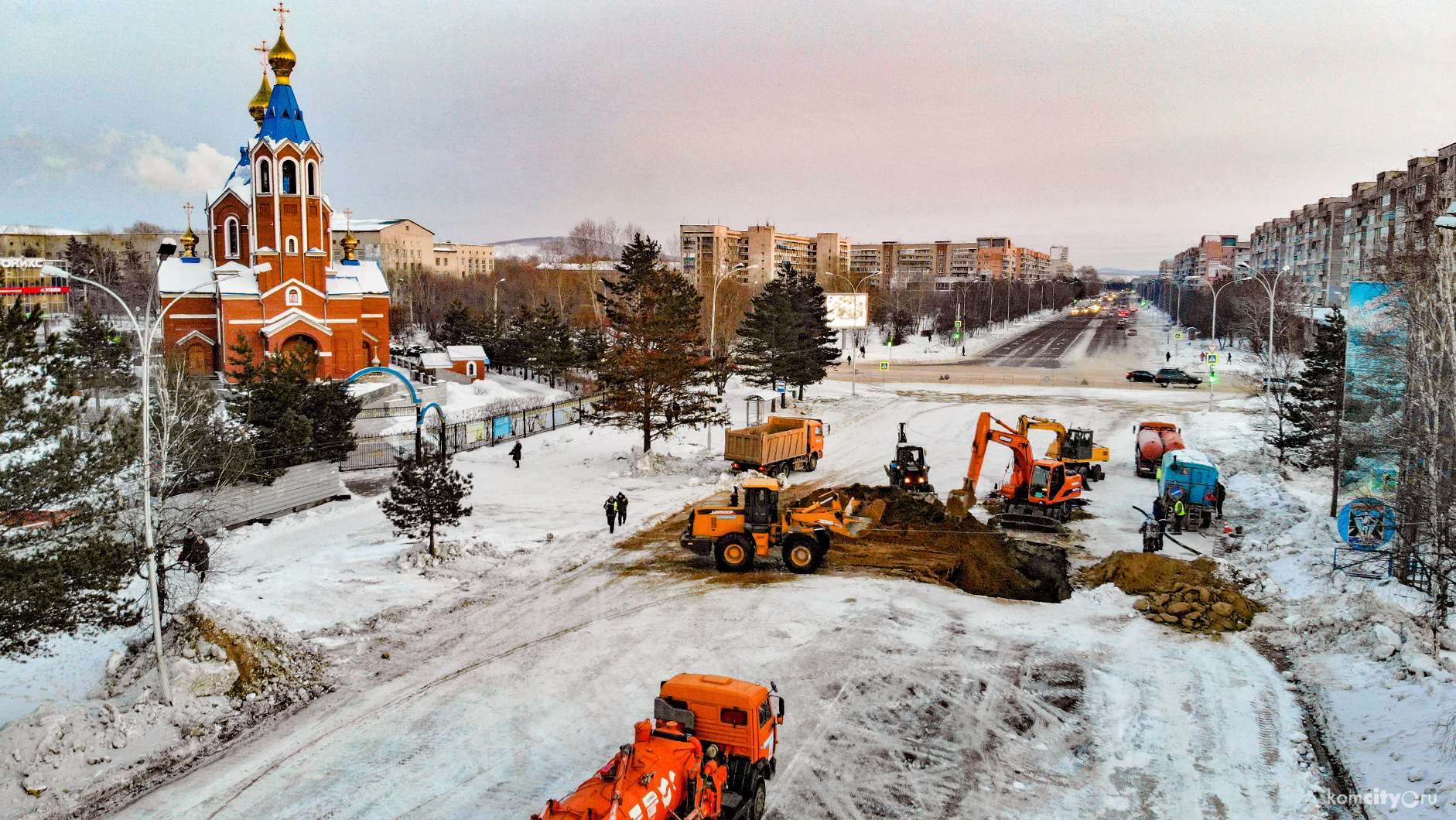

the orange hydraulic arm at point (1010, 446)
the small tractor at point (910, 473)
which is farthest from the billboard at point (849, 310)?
the orange hydraulic arm at point (1010, 446)

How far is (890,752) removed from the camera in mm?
13180

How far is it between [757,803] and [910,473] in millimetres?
19710

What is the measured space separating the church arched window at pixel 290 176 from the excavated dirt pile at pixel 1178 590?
48.5 m

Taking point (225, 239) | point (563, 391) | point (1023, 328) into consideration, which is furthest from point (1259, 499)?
point (1023, 328)

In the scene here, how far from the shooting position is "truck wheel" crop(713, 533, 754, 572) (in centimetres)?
2180

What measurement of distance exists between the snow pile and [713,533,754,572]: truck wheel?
30.5 ft

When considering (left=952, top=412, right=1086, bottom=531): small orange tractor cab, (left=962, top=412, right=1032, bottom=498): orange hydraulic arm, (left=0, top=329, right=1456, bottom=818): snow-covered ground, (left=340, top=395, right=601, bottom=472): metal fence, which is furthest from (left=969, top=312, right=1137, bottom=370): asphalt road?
(left=0, top=329, right=1456, bottom=818): snow-covered ground

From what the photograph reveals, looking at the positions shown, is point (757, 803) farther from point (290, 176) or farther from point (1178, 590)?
point (290, 176)

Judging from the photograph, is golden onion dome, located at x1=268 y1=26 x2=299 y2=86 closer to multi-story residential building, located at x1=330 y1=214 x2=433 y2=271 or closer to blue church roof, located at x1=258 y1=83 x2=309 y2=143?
blue church roof, located at x1=258 y1=83 x2=309 y2=143

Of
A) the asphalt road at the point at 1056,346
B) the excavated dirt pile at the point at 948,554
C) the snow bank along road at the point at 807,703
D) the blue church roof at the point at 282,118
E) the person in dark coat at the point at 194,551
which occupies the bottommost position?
the snow bank along road at the point at 807,703

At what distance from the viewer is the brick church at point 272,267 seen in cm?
5078

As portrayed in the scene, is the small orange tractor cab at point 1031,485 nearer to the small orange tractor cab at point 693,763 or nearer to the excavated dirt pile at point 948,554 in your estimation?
the excavated dirt pile at point 948,554

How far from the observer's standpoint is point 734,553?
21875 millimetres

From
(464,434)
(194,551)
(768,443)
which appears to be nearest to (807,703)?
(194,551)
